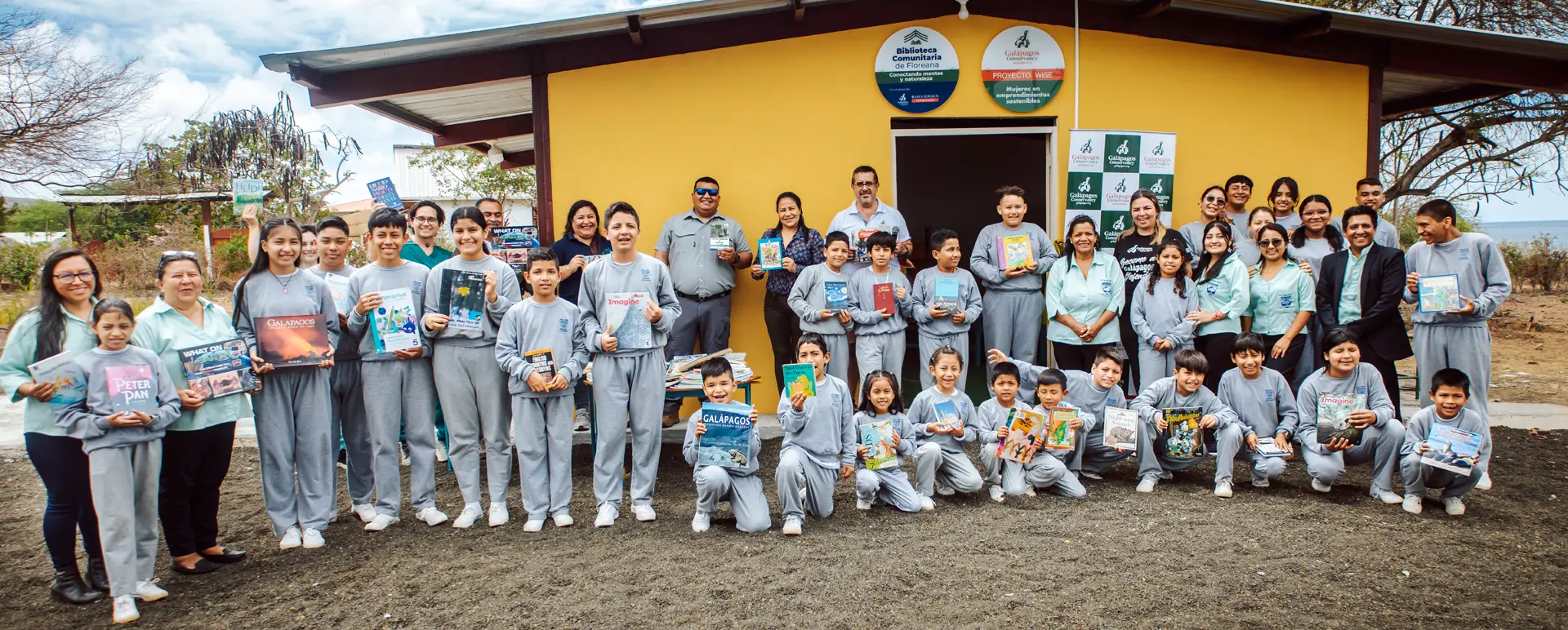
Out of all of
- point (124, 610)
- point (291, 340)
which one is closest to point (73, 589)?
point (124, 610)

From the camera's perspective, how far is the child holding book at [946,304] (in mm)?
5867

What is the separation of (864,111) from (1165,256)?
2550mm

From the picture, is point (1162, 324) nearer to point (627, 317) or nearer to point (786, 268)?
point (786, 268)

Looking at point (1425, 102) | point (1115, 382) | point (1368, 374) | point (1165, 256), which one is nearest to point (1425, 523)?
point (1368, 374)

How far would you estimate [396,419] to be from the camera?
4602mm

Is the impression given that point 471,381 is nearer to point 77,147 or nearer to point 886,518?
point 886,518

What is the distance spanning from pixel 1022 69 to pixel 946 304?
234cm

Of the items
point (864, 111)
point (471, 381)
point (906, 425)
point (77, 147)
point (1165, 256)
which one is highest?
point (77, 147)

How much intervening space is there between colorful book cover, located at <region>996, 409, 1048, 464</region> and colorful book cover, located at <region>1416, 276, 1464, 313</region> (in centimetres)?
245

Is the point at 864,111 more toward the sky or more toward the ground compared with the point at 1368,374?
more toward the sky

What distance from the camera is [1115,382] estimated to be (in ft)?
17.2

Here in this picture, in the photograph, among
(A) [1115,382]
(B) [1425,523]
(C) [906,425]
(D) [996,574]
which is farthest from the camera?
(A) [1115,382]

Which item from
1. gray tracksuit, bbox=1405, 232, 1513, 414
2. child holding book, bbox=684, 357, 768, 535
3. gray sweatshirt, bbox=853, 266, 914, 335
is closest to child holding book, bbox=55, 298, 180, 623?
child holding book, bbox=684, 357, 768, 535

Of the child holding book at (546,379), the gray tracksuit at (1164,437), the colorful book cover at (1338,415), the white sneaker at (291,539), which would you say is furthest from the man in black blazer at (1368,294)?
the white sneaker at (291,539)
